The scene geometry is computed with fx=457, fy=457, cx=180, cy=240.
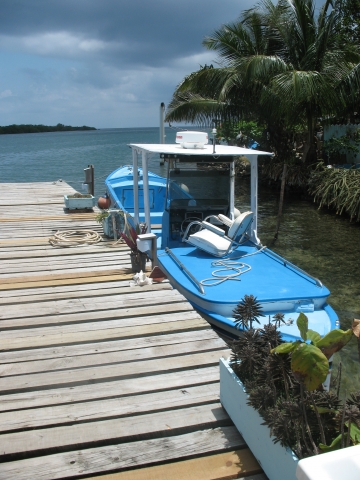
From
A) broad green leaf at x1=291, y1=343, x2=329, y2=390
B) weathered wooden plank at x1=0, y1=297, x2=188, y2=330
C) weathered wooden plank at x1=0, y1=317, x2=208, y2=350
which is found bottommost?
weathered wooden plank at x1=0, y1=317, x2=208, y2=350

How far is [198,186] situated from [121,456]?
5.76 metres

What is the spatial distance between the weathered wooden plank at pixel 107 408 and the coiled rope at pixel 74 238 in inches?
189

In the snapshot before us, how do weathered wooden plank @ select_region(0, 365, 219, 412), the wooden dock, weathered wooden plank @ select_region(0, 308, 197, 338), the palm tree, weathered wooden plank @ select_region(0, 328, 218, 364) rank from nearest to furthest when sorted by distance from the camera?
the wooden dock → weathered wooden plank @ select_region(0, 365, 219, 412) → weathered wooden plank @ select_region(0, 328, 218, 364) → weathered wooden plank @ select_region(0, 308, 197, 338) → the palm tree

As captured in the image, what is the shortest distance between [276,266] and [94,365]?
3710 mm

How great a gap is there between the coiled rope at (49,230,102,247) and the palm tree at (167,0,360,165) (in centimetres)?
1177

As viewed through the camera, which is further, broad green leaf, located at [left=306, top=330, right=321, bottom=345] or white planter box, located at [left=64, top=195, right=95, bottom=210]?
white planter box, located at [left=64, top=195, right=95, bottom=210]

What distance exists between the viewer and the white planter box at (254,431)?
8.03ft

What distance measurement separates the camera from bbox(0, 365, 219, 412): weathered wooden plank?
354 cm

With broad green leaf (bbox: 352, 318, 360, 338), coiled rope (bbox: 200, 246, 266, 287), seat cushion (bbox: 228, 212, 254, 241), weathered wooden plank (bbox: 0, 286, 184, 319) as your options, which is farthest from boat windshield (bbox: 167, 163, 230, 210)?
broad green leaf (bbox: 352, 318, 360, 338)

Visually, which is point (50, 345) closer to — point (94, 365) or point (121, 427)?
point (94, 365)

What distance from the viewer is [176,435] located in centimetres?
320

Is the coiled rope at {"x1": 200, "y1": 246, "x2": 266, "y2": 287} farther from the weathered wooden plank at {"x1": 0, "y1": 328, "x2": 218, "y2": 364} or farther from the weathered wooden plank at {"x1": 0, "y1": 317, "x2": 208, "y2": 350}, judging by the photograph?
the weathered wooden plank at {"x1": 0, "y1": 328, "x2": 218, "y2": 364}

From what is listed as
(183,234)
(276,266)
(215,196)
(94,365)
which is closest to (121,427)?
(94,365)

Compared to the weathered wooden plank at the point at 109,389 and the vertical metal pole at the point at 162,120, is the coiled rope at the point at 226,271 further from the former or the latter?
the vertical metal pole at the point at 162,120
